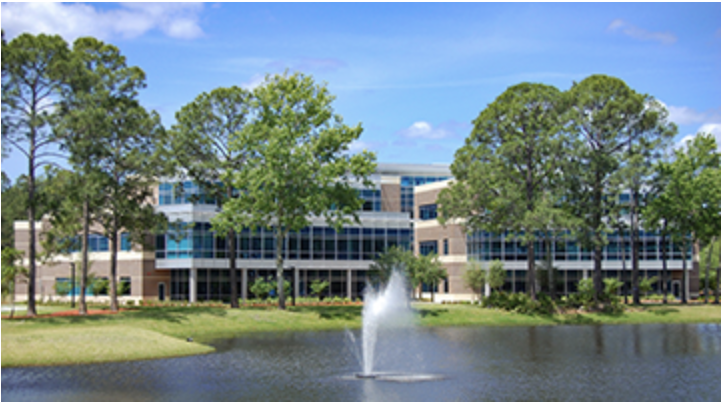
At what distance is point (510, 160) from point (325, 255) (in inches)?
1030

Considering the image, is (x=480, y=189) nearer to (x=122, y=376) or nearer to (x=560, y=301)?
(x=560, y=301)

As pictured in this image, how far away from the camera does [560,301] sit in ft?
183

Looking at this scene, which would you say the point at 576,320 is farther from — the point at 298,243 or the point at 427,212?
the point at 427,212

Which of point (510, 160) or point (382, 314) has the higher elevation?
point (510, 160)

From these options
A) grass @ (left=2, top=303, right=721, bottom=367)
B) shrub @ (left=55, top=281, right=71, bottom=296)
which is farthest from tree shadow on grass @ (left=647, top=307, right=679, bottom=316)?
shrub @ (left=55, top=281, right=71, bottom=296)

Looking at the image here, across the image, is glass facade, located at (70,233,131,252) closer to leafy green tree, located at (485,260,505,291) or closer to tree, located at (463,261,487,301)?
tree, located at (463,261,487,301)

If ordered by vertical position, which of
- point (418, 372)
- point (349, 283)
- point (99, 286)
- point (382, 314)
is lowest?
point (382, 314)

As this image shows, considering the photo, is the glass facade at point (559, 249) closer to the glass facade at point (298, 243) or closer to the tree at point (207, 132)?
the glass facade at point (298, 243)

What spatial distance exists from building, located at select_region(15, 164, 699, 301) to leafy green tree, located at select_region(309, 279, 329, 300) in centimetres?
102

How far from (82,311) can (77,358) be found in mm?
19024

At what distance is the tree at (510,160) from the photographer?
Answer: 53250 millimetres

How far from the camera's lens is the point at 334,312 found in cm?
5166

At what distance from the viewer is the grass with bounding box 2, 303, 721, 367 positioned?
3130 cm

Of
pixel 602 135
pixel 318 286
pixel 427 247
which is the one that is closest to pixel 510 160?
pixel 602 135
